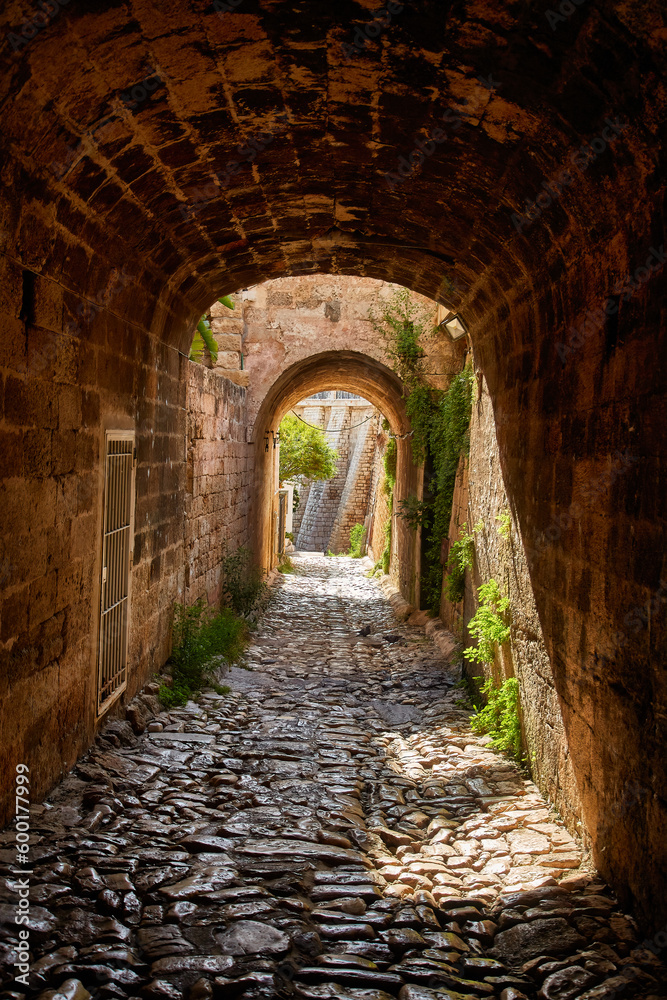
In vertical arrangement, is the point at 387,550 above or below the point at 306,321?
below

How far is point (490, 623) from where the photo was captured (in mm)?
5648

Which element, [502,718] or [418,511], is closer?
[502,718]

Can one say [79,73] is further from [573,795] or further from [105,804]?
[573,795]

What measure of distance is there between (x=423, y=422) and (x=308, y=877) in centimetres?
802

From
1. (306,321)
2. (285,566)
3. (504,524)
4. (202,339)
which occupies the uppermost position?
(306,321)

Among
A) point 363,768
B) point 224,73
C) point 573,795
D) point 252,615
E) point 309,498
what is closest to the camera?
point 224,73

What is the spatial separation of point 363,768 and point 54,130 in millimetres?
4219

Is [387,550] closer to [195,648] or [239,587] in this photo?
[239,587]

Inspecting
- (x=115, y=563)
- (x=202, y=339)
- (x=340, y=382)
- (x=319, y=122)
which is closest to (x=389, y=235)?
(x=319, y=122)

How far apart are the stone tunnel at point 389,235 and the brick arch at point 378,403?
6259 millimetres

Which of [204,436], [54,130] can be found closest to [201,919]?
[54,130]

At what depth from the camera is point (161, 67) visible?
3.04 m

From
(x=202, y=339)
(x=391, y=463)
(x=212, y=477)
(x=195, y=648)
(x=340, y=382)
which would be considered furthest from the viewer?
(x=340, y=382)

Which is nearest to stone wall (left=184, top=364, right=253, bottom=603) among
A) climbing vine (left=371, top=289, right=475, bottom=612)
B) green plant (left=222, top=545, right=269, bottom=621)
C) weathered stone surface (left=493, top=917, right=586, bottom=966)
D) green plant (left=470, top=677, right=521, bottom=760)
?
green plant (left=222, top=545, right=269, bottom=621)
